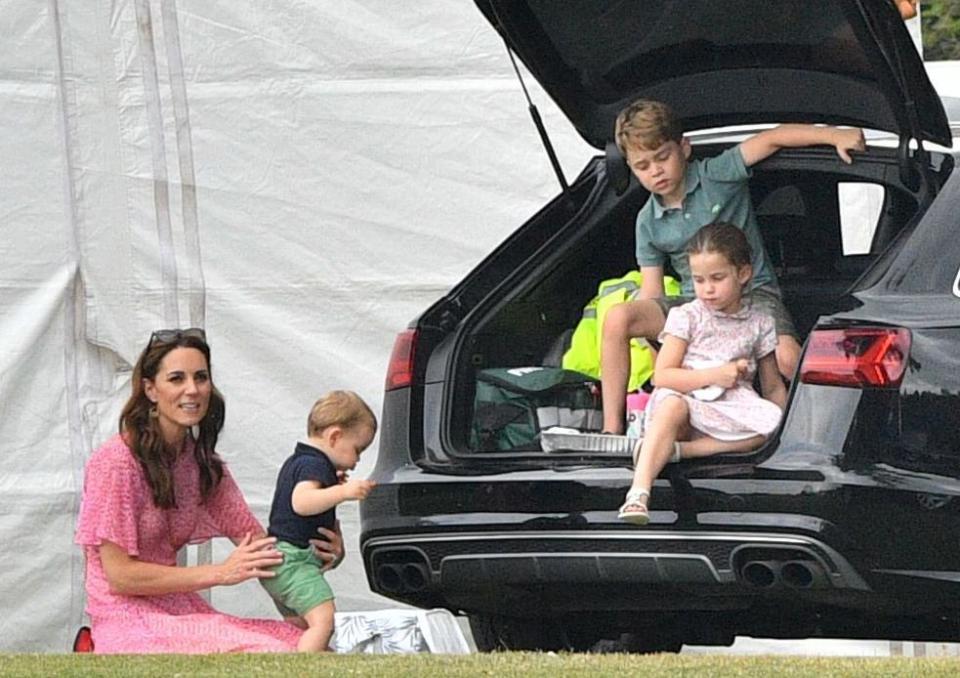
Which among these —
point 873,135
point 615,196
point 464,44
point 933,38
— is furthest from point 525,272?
point 933,38

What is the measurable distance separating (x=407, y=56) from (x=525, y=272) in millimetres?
2859

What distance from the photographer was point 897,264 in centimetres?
555

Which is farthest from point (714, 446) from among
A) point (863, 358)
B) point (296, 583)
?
point (296, 583)

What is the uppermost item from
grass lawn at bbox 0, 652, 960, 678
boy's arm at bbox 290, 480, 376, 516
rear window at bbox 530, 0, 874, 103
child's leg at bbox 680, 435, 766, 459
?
rear window at bbox 530, 0, 874, 103

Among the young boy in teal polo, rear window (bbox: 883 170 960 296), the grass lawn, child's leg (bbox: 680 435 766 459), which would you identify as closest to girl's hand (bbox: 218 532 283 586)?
the grass lawn

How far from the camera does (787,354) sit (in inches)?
230

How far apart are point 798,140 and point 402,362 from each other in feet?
3.86

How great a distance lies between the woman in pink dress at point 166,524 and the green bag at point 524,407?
0.57m

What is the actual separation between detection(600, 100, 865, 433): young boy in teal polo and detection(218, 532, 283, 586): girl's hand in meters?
1.08

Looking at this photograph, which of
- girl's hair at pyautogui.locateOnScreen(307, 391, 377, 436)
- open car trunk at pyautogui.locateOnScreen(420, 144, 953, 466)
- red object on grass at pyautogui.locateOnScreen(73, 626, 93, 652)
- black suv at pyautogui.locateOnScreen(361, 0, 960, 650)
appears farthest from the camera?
girl's hair at pyautogui.locateOnScreen(307, 391, 377, 436)

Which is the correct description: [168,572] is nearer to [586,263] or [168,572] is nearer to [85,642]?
[85,642]

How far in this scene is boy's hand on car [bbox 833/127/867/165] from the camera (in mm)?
6082

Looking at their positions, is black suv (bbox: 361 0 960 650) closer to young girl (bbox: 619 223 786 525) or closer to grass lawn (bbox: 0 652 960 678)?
young girl (bbox: 619 223 786 525)

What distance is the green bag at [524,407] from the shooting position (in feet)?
20.1
